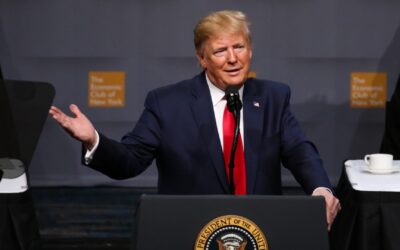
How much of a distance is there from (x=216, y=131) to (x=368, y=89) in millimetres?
2183

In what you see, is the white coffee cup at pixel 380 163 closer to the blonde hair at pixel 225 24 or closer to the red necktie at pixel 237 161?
the red necktie at pixel 237 161

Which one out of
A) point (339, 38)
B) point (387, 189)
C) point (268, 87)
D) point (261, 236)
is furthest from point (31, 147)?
point (261, 236)

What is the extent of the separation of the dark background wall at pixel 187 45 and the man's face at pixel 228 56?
2.06 m

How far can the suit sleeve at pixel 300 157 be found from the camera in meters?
2.95

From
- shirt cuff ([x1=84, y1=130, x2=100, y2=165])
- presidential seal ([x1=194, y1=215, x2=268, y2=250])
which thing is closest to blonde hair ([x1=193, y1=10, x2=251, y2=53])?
shirt cuff ([x1=84, y1=130, x2=100, y2=165])

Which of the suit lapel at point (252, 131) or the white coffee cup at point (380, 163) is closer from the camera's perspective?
the suit lapel at point (252, 131)

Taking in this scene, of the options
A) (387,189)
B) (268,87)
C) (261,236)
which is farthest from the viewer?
(268,87)

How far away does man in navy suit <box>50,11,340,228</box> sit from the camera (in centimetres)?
300

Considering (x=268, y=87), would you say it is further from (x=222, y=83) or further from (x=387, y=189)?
(x=387, y=189)

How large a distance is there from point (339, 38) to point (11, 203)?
2599mm

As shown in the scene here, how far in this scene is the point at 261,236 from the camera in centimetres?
218

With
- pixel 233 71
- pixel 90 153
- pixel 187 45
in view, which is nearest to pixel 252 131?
pixel 233 71

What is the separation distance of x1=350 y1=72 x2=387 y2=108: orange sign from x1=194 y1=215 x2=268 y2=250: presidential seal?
301 cm

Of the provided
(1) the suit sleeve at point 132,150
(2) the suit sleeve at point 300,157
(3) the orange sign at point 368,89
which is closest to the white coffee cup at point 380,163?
(2) the suit sleeve at point 300,157
